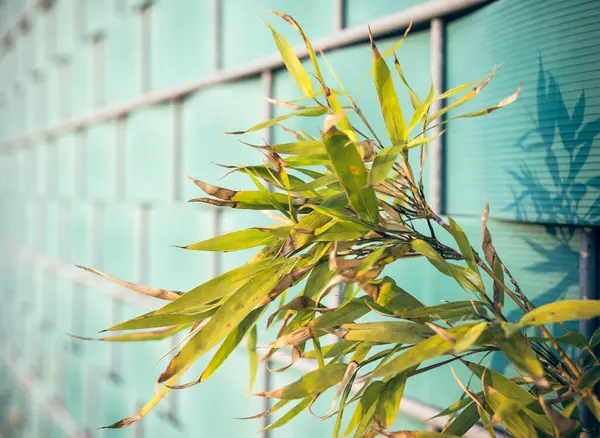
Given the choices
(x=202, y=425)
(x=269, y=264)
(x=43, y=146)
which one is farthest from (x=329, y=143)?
(x=43, y=146)

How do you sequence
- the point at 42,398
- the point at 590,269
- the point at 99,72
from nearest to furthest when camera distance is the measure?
the point at 590,269 < the point at 99,72 < the point at 42,398

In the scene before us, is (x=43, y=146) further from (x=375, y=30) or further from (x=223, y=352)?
(x=223, y=352)

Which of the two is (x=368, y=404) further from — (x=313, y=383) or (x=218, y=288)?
(x=218, y=288)

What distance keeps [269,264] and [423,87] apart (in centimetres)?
48

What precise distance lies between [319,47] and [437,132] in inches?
12.1

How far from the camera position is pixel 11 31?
322 cm

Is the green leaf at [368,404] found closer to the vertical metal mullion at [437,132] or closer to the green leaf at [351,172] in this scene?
the green leaf at [351,172]

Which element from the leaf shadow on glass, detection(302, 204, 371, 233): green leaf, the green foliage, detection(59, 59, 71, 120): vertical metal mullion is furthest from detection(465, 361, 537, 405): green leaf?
detection(59, 59, 71, 120): vertical metal mullion

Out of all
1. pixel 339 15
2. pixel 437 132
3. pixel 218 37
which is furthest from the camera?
pixel 218 37

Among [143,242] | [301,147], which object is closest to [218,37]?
[143,242]

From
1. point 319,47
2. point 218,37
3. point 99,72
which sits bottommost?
point 319,47

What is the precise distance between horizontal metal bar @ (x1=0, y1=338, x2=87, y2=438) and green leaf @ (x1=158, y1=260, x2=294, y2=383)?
6.51 ft

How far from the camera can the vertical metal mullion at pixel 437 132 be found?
0.83 meters

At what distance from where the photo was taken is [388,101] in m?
0.49
